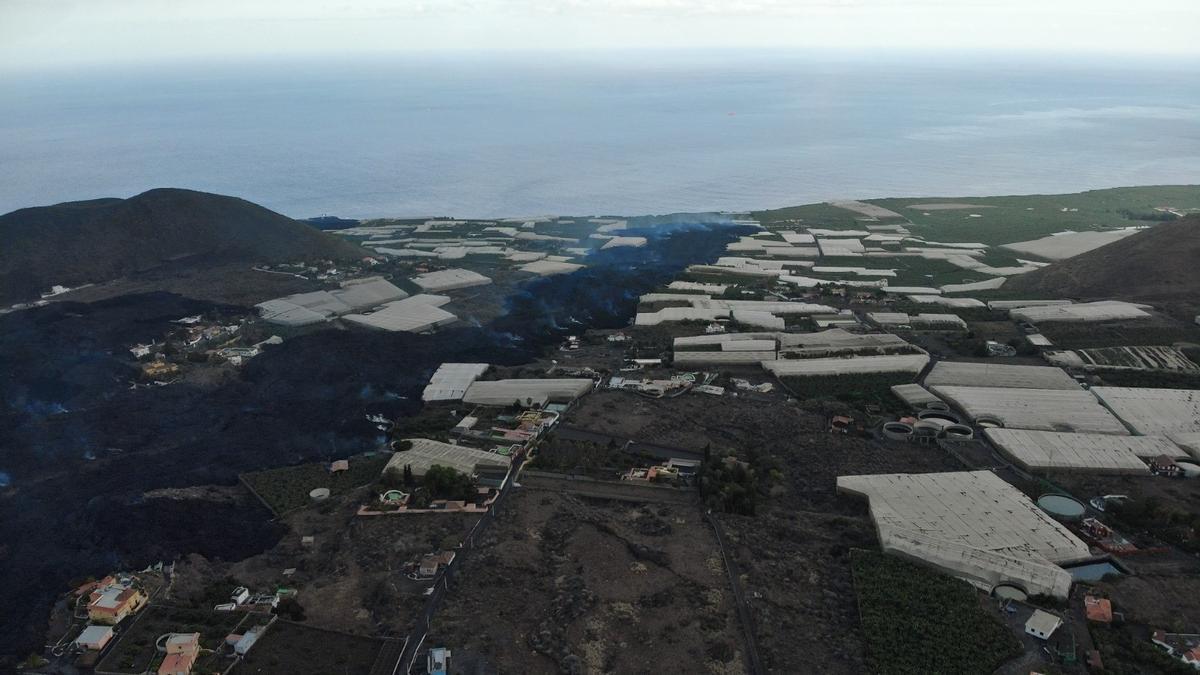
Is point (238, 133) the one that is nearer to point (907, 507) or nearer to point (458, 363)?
point (458, 363)

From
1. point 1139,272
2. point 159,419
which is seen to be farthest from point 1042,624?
point 1139,272

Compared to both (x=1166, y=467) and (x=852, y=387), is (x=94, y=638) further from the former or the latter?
(x=1166, y=467)

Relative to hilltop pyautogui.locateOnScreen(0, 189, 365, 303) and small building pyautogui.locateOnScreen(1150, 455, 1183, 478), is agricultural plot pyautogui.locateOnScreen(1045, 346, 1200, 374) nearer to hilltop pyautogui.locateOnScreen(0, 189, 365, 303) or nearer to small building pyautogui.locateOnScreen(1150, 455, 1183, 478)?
small building pyautogui.locateOnScreen(1150, 455, 1183, 478)

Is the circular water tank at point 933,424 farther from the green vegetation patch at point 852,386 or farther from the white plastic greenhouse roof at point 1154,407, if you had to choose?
the white plastic greenhouse roof at point 1154,407

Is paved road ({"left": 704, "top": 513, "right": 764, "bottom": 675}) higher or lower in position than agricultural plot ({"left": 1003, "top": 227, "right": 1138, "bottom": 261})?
higher

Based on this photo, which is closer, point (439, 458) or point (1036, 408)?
point (439, 458)

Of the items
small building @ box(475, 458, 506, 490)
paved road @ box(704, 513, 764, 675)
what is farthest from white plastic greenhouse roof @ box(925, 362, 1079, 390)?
small building @ box(475, 458, 506, 490)

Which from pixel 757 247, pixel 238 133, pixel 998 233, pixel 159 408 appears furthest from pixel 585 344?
pixel 238 133
